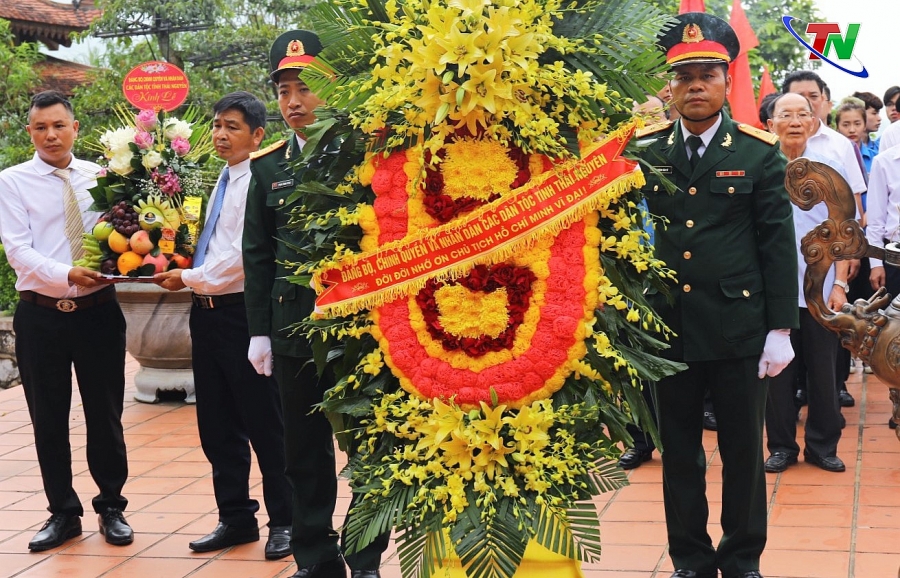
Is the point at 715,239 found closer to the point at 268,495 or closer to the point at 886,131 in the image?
the point at 268,495

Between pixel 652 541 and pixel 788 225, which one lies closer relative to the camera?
pixel 788 225

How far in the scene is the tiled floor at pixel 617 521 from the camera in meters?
3.94

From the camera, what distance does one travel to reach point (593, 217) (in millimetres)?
2980

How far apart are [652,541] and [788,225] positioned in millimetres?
1412

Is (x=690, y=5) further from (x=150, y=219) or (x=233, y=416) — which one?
(x=233, y=416)

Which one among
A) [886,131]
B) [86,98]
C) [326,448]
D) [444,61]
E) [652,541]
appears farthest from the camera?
[86,98]

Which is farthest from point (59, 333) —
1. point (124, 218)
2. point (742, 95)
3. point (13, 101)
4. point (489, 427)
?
point (13, 101)

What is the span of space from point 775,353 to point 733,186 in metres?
0.56

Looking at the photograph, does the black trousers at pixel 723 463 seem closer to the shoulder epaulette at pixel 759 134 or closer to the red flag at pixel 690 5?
the shoulder epaulette at pixel 759 134

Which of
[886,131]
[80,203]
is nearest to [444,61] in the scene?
[80,203]

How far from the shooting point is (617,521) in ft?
14.6

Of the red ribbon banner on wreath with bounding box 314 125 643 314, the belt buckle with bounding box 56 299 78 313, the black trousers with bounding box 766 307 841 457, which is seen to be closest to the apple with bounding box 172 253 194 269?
the belt buckle with bounding box 56 299 78 313

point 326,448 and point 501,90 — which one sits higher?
point 501,90

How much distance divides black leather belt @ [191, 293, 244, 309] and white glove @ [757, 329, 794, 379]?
6.91 feet
